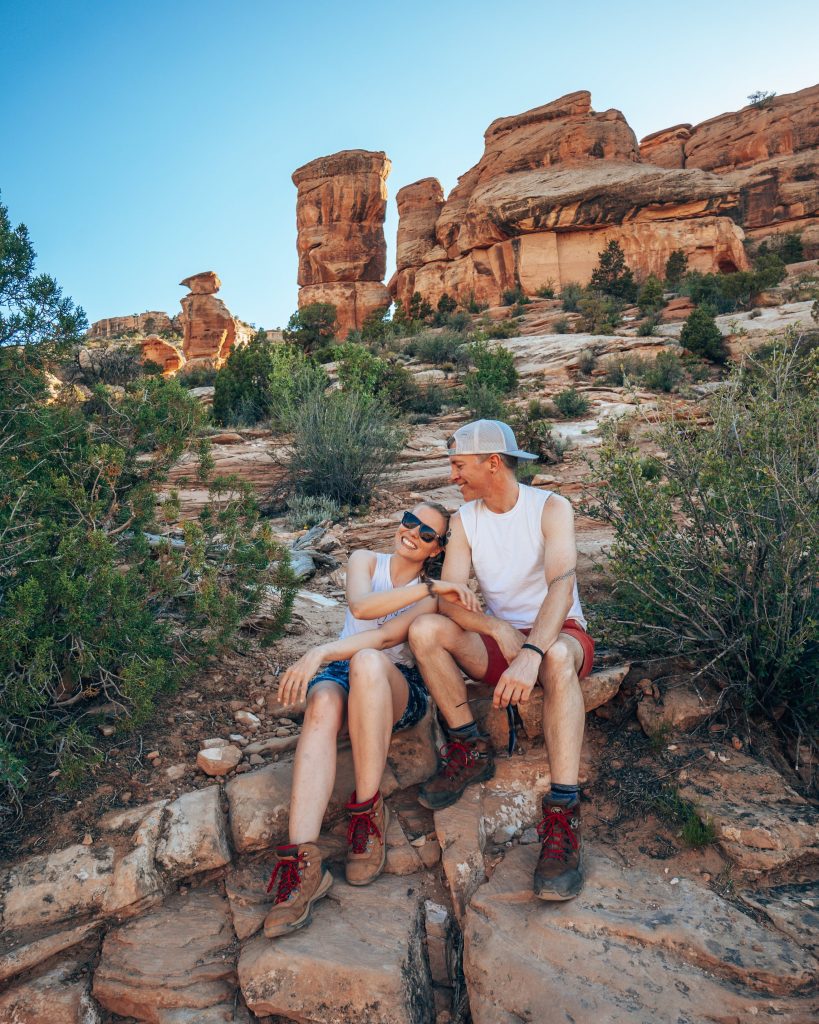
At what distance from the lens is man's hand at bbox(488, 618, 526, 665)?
8.18 feet

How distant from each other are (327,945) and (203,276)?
39302mm

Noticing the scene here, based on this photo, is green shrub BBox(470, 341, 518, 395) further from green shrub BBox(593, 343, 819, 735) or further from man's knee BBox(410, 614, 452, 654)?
man's knee BBox(410, 614, 452, 654)

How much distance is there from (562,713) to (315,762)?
867 millimetres

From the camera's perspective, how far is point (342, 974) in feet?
6.31

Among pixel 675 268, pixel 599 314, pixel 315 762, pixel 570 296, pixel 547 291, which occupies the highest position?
pixel 675 268

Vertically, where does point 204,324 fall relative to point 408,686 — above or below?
above

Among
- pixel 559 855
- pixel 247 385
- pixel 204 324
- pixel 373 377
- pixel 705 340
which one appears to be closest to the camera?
pixel 559 855

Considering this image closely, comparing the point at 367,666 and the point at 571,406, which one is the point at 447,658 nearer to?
the point at 367,666

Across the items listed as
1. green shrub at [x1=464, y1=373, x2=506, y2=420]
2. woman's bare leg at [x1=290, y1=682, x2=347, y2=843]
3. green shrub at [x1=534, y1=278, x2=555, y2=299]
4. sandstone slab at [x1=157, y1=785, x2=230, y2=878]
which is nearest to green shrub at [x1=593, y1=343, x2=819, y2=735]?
woman's bare leg at [x1=290, y1=682, x2=347, y2=843]

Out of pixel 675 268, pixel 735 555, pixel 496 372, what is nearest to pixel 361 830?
pixel 735 555

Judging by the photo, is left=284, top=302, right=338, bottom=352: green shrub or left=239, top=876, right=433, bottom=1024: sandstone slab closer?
left=239, top=876, right=433, bottom=1024: sandstone slab

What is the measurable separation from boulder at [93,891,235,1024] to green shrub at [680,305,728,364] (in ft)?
51.2

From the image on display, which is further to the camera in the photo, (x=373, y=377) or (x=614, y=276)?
(x=614, y=276)

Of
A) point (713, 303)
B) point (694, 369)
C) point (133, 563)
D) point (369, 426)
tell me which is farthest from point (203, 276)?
point (133, 563)
